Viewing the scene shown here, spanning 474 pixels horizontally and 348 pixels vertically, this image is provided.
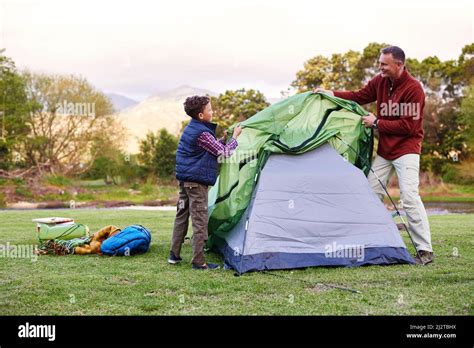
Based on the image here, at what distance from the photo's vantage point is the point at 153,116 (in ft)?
131

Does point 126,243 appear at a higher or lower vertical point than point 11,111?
lower

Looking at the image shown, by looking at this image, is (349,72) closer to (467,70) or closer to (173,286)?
(467,70)

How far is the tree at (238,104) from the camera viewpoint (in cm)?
2786

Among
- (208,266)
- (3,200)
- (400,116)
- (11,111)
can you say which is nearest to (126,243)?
(208,266)

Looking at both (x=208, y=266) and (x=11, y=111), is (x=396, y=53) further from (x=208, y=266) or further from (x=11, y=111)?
(x=11, y=111)

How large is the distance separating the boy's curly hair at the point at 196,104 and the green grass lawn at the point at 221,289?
4.81 ft

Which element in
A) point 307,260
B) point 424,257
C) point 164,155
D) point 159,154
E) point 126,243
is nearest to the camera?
point 307,260

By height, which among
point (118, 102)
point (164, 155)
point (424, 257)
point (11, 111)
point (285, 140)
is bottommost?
point (164, 155)

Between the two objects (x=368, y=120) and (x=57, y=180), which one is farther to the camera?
(x=57, y=180)

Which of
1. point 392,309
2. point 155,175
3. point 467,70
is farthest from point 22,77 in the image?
point 392,309

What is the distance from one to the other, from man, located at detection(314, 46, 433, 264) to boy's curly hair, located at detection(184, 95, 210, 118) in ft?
5.40

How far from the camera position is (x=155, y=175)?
1053 inches

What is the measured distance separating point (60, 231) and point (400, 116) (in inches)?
153

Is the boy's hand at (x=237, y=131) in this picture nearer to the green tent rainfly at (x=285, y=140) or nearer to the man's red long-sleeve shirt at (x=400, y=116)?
the green tent rainfly at (x=285, y=140)
